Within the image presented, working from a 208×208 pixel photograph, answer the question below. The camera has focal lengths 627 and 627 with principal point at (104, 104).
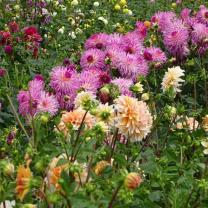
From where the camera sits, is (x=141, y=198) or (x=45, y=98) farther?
(x=45, y=98)

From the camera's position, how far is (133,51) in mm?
3301

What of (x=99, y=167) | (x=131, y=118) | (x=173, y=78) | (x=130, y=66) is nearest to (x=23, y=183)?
(x=99, y=167)

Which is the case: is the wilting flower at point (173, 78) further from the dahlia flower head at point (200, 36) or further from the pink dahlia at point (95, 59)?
the dahlia flower head at point (200, 36)

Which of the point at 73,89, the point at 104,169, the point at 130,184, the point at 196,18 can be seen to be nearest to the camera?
the point at 130,184

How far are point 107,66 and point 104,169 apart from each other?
147 centimetres

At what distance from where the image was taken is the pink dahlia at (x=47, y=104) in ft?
8.93

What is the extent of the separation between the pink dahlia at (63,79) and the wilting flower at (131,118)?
89 cm

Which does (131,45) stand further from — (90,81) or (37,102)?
(37,102)

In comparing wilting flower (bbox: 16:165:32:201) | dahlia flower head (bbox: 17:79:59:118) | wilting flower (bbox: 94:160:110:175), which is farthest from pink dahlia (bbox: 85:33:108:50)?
A: wilting flower (bbox: 16:165:32:201)

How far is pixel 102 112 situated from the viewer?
1.77 m

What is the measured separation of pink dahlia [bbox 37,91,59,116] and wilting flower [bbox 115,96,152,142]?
78cm

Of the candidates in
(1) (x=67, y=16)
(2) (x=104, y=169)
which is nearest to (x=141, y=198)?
(2) (x=104, y=169)

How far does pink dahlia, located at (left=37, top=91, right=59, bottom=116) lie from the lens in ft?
8.93

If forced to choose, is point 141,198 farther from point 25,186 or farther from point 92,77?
point 92,77
